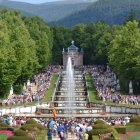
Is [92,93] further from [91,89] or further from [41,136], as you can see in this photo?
[41,136]

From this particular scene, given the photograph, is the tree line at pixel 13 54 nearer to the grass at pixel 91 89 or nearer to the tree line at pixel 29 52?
the tree line at pixel 29 52

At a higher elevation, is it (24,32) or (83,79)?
(24,32)

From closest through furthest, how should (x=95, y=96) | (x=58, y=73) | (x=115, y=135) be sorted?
(x=115, y=135)
(x=95, y=96)
(x=58, y=73)

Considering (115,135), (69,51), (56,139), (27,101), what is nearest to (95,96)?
(27,101)

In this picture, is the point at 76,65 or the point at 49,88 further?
the point at 76,65

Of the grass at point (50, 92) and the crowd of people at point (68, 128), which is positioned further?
the grass at point (50, 92)

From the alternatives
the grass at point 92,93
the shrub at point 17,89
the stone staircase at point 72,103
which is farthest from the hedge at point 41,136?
the shrub at point 17,89

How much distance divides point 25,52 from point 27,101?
34.2ft

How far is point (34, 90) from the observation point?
8062cm

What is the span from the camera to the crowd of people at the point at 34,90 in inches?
2559

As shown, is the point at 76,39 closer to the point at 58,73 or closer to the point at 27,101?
the point at 58,73

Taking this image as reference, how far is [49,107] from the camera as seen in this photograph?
6297 cm

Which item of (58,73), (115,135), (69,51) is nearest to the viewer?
(115,135)

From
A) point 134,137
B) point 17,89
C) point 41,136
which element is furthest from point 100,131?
point 17,89
